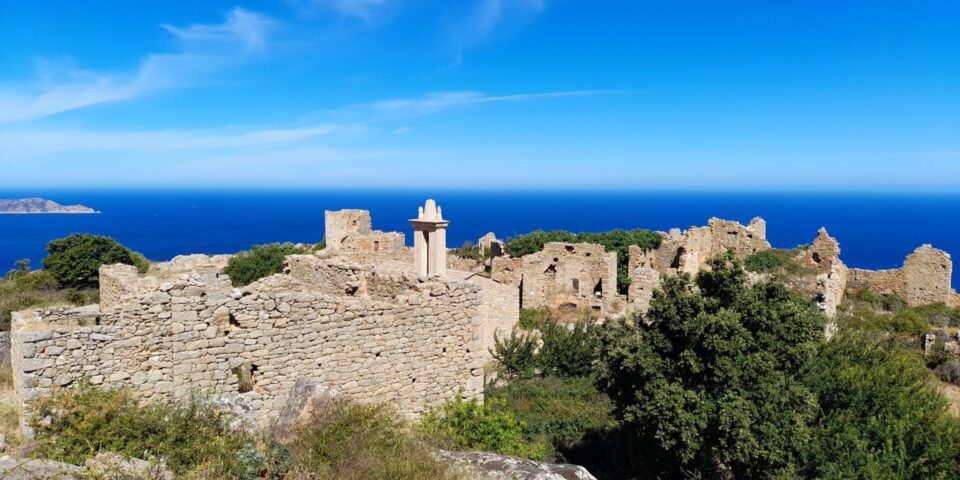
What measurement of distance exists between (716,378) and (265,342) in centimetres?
610

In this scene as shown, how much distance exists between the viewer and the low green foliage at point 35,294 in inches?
650

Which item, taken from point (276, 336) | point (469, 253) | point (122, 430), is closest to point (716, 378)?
point (276, 336)

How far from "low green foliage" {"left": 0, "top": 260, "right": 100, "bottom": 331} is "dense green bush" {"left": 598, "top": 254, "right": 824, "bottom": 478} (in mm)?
14785

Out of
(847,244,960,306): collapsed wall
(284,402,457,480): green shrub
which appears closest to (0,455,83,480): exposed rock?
(284,402,457,480): green shrub

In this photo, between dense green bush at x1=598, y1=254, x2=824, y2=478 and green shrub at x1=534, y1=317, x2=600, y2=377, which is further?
green shrub at x1=534, y1=317, x2=600, y2=377

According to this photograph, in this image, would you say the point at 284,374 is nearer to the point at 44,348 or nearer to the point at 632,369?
the point at 44,348

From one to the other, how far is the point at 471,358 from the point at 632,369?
97.3 inches

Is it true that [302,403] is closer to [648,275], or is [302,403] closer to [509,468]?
[509,468]

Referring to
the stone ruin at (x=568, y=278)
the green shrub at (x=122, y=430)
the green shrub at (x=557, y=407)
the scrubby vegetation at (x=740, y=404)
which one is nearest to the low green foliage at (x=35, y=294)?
the green shrub at (x=122, y=430)

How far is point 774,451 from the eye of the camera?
8.14 m

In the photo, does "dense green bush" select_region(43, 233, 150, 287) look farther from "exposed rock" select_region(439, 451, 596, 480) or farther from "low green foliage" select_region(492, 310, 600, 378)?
"exposed rock" select_region(439, 451, 596, 480)

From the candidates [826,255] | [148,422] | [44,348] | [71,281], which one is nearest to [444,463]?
[148,422]

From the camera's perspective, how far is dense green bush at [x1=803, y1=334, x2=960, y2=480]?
8500mm

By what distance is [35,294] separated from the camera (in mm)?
19016
